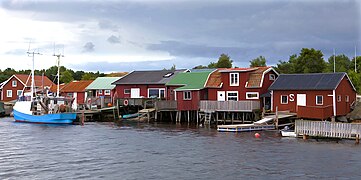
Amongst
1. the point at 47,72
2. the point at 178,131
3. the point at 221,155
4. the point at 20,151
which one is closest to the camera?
the point at 221,155

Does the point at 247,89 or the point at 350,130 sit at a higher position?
the point at 247,89

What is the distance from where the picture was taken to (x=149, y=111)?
59.6 m

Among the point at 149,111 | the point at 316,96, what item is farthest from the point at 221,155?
the point at 149,111

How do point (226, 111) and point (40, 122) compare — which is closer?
point (226, 111)

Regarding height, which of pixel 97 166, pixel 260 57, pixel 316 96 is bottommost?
pixel 97 166

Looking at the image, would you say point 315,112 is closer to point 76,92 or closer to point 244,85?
point 244,85

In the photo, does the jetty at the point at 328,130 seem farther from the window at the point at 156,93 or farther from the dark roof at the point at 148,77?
the dark roof at the point at 148,77

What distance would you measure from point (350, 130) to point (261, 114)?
16401 mm

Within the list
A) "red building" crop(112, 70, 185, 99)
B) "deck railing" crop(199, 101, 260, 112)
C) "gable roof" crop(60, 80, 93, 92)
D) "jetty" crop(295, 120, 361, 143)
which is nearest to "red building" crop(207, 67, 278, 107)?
"deck railing" crop(199, 101, 260, 112)

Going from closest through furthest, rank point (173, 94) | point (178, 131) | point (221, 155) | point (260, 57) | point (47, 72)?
point (221, 155)
point (178, 131)
point (173, 94)
point (260, 57)
point (47, 72)

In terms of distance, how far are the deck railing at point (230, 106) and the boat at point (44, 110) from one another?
1674cm

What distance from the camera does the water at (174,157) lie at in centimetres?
2542

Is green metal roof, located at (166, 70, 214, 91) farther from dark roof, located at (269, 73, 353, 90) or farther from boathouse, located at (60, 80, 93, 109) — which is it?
boathouse, located at (60, 80, 93, 109)

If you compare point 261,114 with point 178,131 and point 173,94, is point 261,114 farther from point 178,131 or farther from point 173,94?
point 173,94
